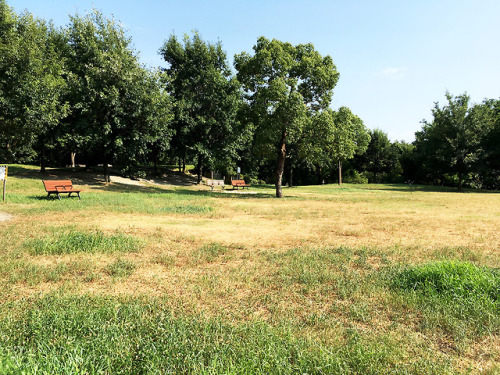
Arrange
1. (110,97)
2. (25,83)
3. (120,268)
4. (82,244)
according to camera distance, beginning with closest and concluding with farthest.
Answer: (120,268) < (82,244) < (25,83) < (110,97)

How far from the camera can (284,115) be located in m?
19.6

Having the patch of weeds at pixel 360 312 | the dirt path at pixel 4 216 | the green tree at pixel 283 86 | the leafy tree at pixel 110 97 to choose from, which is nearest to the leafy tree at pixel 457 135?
the green tree at pixel 283 86

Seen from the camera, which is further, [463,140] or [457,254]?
[463,140]

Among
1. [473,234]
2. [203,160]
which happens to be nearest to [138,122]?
[203,160]

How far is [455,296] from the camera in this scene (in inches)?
150

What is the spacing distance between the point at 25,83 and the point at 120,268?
24.7 metres

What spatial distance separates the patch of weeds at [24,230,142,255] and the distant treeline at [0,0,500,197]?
14.7 m

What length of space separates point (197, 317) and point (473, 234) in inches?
326

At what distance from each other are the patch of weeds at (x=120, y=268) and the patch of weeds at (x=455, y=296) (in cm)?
405

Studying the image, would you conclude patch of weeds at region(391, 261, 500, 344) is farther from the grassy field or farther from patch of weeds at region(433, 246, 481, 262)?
patch of weeds at region(433, 246, 481, 262)

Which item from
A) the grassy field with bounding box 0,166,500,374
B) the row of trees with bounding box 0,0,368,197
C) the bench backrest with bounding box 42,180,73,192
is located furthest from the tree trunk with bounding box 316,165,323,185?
the grassy field with bounding box 0,166,500,374

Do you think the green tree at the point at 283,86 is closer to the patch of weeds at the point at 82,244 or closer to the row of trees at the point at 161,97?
the row of trees at the point at 161,97

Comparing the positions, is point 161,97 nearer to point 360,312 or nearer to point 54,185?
point 54,185

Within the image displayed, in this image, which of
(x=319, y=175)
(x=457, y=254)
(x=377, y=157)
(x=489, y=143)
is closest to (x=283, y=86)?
(x=457, y=254)
